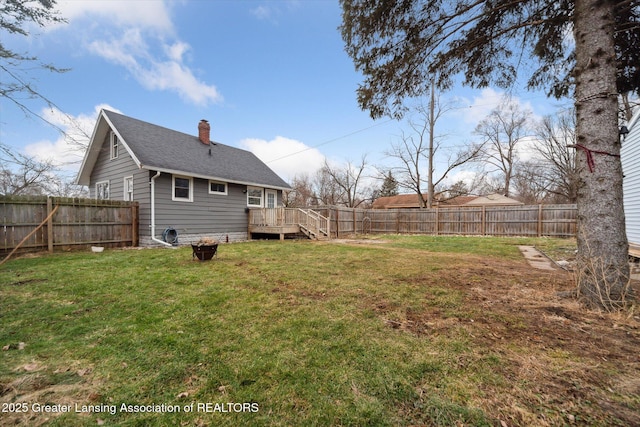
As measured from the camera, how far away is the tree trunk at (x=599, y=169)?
3.07 m

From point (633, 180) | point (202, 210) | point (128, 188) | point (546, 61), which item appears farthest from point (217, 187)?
A: point (633, 180)

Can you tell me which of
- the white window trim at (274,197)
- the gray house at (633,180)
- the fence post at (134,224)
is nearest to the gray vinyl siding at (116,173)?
the fence post at (134,224)

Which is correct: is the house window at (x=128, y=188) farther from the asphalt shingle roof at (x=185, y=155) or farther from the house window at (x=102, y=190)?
the house window at (x=102, y=190)

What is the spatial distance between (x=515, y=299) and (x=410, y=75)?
14.4 feet

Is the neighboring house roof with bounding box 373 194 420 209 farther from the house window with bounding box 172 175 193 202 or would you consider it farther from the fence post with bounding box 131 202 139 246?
the fence post with bounding box 131 202 139 246

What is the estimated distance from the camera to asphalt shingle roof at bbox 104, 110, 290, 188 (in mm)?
9812

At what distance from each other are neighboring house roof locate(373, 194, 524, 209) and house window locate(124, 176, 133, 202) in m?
25.0

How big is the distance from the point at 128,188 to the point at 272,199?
660 cm

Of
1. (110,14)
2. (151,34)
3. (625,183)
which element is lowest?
(625,183)

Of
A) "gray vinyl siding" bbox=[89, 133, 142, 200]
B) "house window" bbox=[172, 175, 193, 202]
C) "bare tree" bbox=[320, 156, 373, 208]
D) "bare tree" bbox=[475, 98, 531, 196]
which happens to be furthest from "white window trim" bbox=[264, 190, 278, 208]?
"bare tree" bbox=[475, 98, 531, 196]

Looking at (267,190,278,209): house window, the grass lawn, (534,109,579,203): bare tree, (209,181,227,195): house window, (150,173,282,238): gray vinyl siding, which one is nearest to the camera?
the grass lawn

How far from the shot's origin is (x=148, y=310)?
10.5ft

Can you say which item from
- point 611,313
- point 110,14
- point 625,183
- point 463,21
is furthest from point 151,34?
point 625,183

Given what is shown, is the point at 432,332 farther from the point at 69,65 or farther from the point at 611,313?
the point at 69,65
